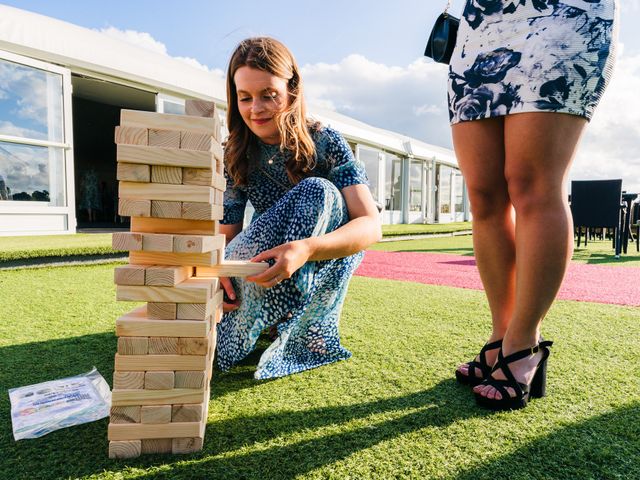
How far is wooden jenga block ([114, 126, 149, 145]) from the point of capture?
79cm

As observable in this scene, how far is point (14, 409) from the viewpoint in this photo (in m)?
1.00

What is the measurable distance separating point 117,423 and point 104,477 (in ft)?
0.32

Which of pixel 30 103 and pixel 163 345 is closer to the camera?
pixel 163 345

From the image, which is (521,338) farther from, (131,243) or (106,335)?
(106,335)

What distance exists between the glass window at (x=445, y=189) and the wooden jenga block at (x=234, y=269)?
1571 cm

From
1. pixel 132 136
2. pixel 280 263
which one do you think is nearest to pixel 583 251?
pixel 280 263

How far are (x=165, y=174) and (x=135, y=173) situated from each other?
57 millimetres

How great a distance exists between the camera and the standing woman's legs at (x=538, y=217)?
3.47 feet

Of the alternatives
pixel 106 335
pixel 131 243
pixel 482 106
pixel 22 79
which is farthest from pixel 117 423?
pixel 22 79

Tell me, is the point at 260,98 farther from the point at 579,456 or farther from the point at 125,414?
the point at 579,456

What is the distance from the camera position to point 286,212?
4.03 feet

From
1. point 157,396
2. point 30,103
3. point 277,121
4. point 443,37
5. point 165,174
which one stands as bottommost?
point 157,396

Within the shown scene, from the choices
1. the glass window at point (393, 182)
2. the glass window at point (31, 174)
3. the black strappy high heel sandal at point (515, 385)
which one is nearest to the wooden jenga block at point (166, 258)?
the black strappy high heel sandal at point (515, 385)

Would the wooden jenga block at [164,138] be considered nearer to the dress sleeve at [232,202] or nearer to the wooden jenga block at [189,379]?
the wooden jenga block at [189,379]
